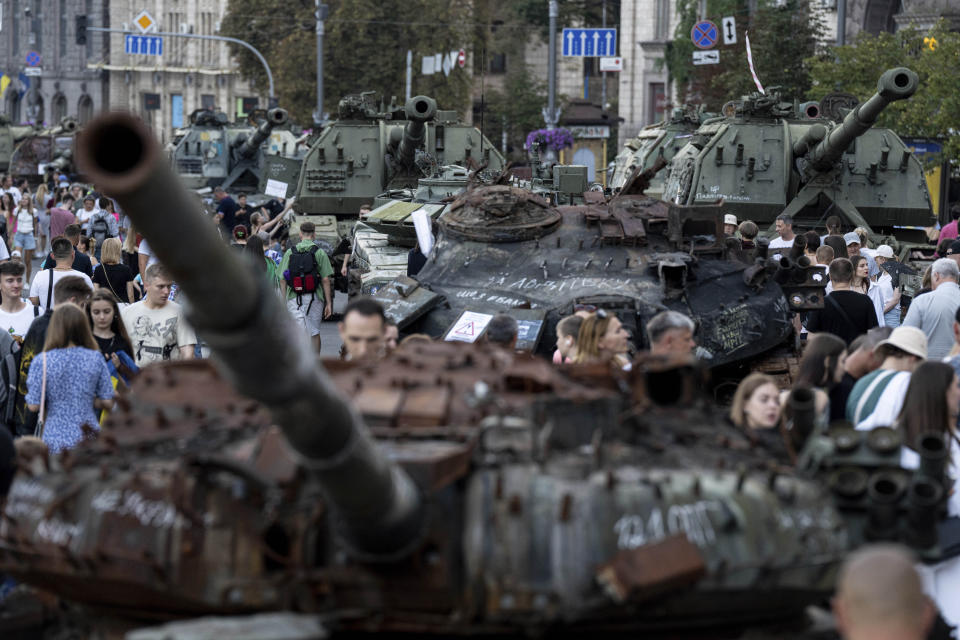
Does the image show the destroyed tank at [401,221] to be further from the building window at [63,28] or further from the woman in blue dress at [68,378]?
the building window at [63,28]

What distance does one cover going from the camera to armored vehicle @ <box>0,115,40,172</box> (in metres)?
48.8

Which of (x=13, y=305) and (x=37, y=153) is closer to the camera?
(x=13, y=305)

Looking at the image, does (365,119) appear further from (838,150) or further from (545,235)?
(545,235)

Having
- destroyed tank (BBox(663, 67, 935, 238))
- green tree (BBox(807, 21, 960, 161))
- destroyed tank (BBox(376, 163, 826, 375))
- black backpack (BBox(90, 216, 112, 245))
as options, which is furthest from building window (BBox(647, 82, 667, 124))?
destroyed tank (BBox(376, 163, 826, 375))

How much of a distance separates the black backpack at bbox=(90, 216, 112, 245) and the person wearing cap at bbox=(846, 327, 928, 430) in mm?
15892

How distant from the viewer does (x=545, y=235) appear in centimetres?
1249

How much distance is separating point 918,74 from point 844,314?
15.7 metres

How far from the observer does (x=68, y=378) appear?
873 centimetres

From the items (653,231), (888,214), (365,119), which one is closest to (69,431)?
(653,231)

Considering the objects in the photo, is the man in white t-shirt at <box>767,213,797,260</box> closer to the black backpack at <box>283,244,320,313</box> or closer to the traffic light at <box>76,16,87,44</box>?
the black backpack at <box>283,244,320,313</box>

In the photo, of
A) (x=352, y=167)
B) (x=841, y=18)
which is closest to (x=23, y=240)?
(x=352, y=167)

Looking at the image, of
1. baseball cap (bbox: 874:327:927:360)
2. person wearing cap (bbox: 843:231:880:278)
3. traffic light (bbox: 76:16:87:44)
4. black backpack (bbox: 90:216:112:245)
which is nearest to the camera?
baseball cap (bbox: 874:327:927:360)

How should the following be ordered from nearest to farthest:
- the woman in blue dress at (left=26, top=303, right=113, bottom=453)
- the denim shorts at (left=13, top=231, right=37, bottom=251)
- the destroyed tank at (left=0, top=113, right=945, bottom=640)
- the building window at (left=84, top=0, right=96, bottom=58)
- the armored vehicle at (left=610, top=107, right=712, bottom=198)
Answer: the destroyed tank at (left=0, top=113, right=945, bottom=640) → the woman in blue dress at (left=26, top=303, right=113, bottom=453) → the armored vehicle at (left=610, top=107, right=712, bottom=198) → the denim shorts at (left=13, top=231, right=37, bottom=251) → the building window at (left=84, top=0, right=96, bottom=58)

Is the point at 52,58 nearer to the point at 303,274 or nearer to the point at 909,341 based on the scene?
the point at 303,274
